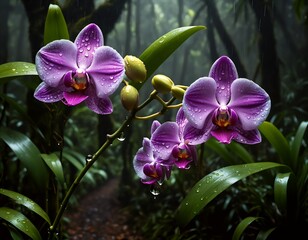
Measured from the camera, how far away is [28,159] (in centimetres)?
93

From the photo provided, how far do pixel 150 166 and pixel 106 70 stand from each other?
0.24m

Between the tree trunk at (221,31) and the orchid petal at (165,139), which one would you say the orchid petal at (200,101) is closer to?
the orchid petal at (165,139)

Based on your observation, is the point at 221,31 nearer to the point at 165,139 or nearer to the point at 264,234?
the point at 264,234

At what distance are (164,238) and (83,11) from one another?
1.05m

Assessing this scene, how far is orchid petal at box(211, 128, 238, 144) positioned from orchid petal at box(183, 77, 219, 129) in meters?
0.03

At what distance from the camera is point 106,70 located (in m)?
0.60

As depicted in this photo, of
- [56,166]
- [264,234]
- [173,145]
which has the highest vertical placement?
[173,145]

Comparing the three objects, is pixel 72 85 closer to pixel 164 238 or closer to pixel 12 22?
pixel 164 238

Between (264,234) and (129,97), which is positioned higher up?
(129,97)

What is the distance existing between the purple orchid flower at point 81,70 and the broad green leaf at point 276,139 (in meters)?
0.63

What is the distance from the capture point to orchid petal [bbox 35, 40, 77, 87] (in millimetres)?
600

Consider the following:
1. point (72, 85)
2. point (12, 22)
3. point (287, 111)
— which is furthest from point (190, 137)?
point (287, 111)

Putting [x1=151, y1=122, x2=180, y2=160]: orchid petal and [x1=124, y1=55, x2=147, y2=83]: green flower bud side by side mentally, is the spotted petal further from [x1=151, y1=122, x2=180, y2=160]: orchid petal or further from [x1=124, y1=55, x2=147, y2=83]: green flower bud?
[x1=124, y1=55, x2=147, y2=83]: green flower bud

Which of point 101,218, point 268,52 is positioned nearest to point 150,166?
point 101,218
